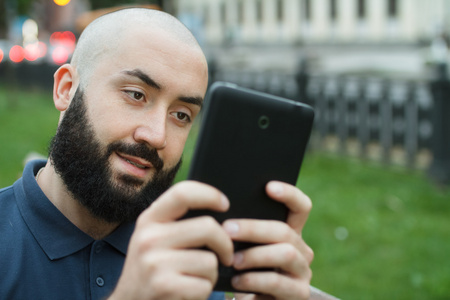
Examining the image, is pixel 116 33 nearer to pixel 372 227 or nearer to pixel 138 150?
pixel 138 150

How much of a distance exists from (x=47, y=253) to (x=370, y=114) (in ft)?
29.8

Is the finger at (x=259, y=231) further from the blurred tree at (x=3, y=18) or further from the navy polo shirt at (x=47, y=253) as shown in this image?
the blurred tree at (x=3, y=18)

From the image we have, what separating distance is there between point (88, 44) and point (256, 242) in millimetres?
989

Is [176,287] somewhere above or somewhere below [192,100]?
below

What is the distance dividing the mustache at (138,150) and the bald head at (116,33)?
268mm

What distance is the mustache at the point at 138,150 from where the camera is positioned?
172 cm

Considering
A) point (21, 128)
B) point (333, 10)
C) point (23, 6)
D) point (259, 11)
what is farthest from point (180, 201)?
point (23, 6)

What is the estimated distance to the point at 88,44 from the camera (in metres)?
1.98

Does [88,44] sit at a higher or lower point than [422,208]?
higher

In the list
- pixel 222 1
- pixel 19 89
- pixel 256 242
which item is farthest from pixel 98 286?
pixel 222 1

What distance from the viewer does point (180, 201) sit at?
3.81 ft

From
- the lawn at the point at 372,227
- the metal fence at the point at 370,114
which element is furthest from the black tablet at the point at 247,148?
the metal fence at the point at 370,114

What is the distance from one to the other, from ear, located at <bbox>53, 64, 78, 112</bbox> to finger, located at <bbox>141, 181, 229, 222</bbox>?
0.94 m

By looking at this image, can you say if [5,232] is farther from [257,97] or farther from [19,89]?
[19,89]
